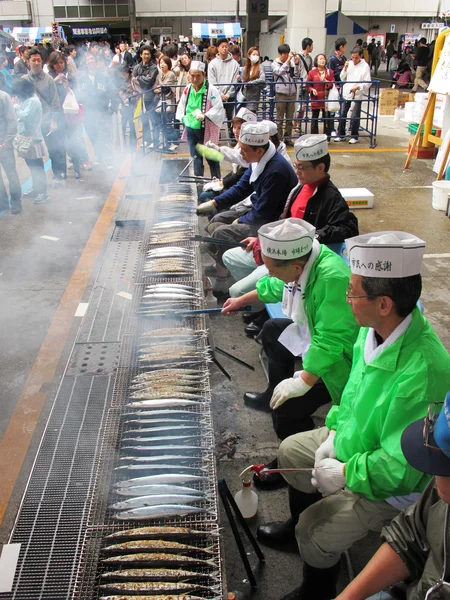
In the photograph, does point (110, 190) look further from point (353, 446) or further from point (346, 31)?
point (346, 31)

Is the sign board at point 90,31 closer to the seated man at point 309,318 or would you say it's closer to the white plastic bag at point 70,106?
the white plastic bag at point 70,106

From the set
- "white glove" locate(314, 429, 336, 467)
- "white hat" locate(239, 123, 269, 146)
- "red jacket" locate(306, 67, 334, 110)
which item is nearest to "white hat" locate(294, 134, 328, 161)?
"white hat" locate(239, 123, 269, 146)

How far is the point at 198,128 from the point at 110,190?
2206mm

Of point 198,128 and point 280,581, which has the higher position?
point 198,128

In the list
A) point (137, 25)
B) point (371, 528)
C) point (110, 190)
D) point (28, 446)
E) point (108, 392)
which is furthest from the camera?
point (137, 25)

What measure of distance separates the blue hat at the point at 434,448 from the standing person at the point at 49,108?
987cm

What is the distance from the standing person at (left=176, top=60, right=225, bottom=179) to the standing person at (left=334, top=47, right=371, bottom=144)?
4503 mm

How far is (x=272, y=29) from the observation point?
3300cm

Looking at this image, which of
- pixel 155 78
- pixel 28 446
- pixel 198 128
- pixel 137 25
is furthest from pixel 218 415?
pixel 137 25

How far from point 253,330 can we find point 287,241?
2.43 meters

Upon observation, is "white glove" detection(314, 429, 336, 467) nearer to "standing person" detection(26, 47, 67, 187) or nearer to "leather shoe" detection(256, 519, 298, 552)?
"leather shoe" detection(256, 519, 298, 552)

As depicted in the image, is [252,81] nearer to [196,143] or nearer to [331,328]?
[196,143]

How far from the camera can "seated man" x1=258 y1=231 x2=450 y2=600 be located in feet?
7.97

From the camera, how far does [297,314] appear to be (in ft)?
12.0
